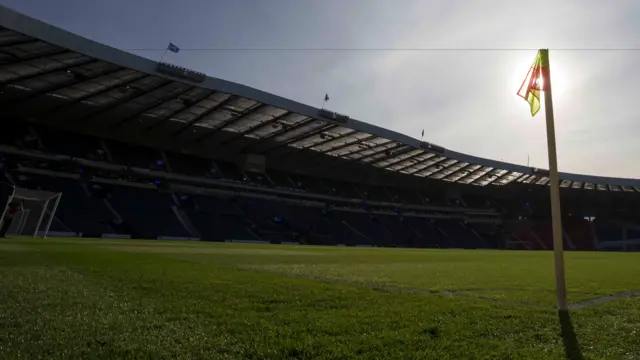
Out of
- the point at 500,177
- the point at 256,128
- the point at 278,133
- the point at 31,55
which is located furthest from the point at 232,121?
the point at 500,177

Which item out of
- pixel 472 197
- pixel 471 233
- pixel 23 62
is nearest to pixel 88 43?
pixel 23 62

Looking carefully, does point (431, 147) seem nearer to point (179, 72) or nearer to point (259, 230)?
point (259, 230)

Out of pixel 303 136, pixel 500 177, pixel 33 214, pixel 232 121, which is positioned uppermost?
pixel 500 177

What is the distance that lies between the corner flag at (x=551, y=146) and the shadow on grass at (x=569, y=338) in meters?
0.45

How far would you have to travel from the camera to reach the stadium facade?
1229 inches

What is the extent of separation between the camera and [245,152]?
52.2m

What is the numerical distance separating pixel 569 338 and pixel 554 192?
222cm

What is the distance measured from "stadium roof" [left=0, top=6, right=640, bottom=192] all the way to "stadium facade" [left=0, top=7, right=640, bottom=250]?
123 mm

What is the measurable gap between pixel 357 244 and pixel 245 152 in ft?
57.5

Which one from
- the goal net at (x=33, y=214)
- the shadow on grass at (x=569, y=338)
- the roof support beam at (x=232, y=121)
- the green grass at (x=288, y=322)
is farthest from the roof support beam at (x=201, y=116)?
the shadow on grass at (x=569, y=338)

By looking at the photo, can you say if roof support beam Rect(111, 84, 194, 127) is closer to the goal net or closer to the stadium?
the stadium

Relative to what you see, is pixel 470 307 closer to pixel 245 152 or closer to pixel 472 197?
pixel 245 152

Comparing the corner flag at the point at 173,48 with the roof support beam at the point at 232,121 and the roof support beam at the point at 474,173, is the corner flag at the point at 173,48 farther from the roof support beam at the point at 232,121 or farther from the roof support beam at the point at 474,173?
the roof support beam at the point at 474,173

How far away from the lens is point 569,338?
3938mm
